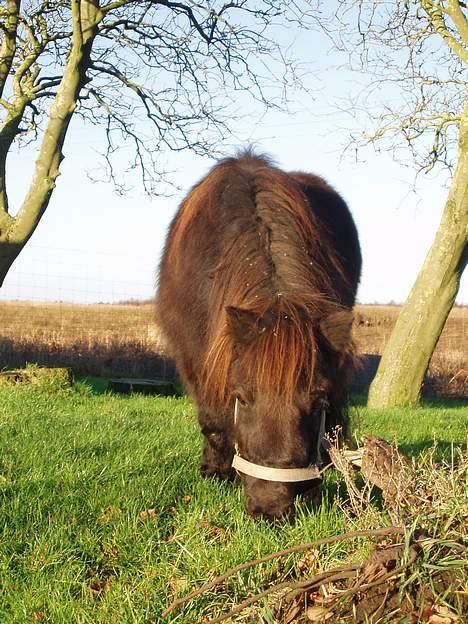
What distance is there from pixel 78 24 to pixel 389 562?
35.5ft

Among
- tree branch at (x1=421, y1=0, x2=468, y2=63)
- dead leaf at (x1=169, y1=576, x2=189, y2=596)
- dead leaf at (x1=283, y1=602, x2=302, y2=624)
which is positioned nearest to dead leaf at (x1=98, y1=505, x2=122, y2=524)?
dead leaf at (x1=169, y1=576, x2=189, y2=596)

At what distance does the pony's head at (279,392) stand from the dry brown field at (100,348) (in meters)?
10.0

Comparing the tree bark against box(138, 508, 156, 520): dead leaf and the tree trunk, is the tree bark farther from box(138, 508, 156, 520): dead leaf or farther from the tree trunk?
box(138, 508, 156, 520): dead leaf

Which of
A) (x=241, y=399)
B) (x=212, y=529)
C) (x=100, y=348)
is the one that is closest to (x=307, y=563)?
(x=212, y=529)

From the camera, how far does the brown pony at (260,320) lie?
380 cm

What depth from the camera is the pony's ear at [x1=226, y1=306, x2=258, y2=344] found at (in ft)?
12.9

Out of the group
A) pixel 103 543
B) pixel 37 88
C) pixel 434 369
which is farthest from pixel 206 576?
pixel 434 369

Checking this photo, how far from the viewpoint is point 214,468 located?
5273mm

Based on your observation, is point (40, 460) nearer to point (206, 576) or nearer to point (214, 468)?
point (214, 468)

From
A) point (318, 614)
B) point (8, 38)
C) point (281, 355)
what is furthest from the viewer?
point (8, 38)

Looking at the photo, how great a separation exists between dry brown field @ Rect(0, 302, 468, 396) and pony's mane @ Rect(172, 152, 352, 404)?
8792 mm

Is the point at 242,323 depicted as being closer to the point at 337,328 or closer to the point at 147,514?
the point at 337,328

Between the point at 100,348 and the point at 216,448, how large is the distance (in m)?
10.0

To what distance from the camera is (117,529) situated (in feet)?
12.7
